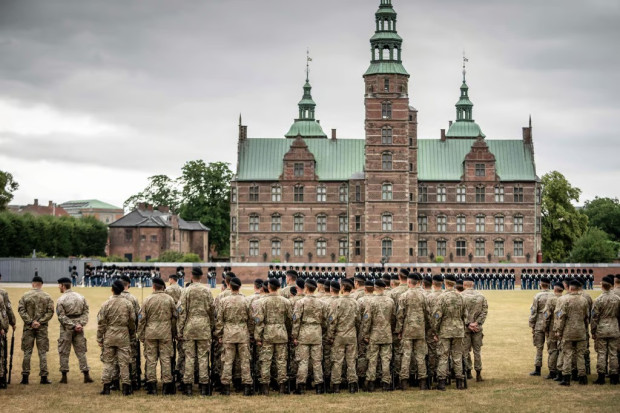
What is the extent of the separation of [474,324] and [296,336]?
12.7ft

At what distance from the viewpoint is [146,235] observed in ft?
288

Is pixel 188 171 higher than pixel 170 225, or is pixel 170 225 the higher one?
pixel 188 171

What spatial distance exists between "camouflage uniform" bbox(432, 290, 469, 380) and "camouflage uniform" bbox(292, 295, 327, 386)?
93.8 inches

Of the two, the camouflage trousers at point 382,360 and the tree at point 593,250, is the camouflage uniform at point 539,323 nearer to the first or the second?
the camouflage trousers at point 382,360

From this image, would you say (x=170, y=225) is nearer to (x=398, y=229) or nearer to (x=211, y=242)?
(x=211, y=242)

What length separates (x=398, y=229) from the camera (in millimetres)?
70250

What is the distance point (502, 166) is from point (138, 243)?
38181 millimetres

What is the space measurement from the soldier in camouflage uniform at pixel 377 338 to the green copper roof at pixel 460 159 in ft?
190

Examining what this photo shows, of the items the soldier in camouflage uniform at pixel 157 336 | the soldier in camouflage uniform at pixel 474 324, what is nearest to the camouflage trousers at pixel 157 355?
the soldier in camouflage uniform at pixel 157 336

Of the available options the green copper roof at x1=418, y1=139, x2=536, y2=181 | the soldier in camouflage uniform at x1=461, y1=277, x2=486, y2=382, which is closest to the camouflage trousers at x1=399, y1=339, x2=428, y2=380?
the soldier in camouflage uniform at x1=461, y1=277, x2=486, y2=382

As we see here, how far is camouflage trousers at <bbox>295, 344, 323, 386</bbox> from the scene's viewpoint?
16125mm

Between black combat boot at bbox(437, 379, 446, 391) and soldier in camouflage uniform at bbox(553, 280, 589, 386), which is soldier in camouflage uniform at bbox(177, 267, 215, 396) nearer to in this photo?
black combat boot at bbox(437, 379, 446, 391)

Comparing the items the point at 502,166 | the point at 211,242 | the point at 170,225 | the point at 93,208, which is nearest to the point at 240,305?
the point at 502,166

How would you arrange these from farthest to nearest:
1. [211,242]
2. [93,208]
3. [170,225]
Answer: [93,208]
[211,242]
[170,225]
